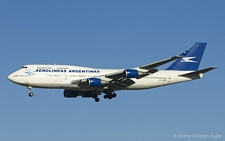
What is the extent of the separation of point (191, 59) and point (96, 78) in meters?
16.2

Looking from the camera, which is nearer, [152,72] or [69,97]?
[152,72]

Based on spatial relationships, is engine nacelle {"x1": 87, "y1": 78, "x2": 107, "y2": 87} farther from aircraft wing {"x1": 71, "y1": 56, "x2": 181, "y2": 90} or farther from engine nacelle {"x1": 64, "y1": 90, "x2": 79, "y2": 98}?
engine nacelle {"x1": 64, "y1": 90, "x2": 79, "y2": 98}

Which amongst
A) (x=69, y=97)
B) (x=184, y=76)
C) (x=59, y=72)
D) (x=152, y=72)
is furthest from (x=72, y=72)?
(x=184, y=76)

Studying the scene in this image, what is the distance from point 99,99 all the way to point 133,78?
6274mm

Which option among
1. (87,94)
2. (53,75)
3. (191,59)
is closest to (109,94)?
(87,94)

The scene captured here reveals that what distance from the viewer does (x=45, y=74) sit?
59281 mm

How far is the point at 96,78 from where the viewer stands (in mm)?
60000

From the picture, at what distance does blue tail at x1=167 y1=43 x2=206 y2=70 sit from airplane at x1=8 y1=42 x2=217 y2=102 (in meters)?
0.54

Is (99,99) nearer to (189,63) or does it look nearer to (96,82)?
(96,82)

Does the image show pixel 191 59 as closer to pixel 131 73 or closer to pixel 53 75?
pixel 131 73

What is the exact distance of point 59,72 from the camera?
2359 inches

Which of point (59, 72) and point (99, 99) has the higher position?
point (59, 72)

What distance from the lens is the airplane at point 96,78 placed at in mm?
58938

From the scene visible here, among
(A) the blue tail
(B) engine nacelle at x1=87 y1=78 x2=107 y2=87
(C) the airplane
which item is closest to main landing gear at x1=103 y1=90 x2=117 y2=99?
(C) the airplane
